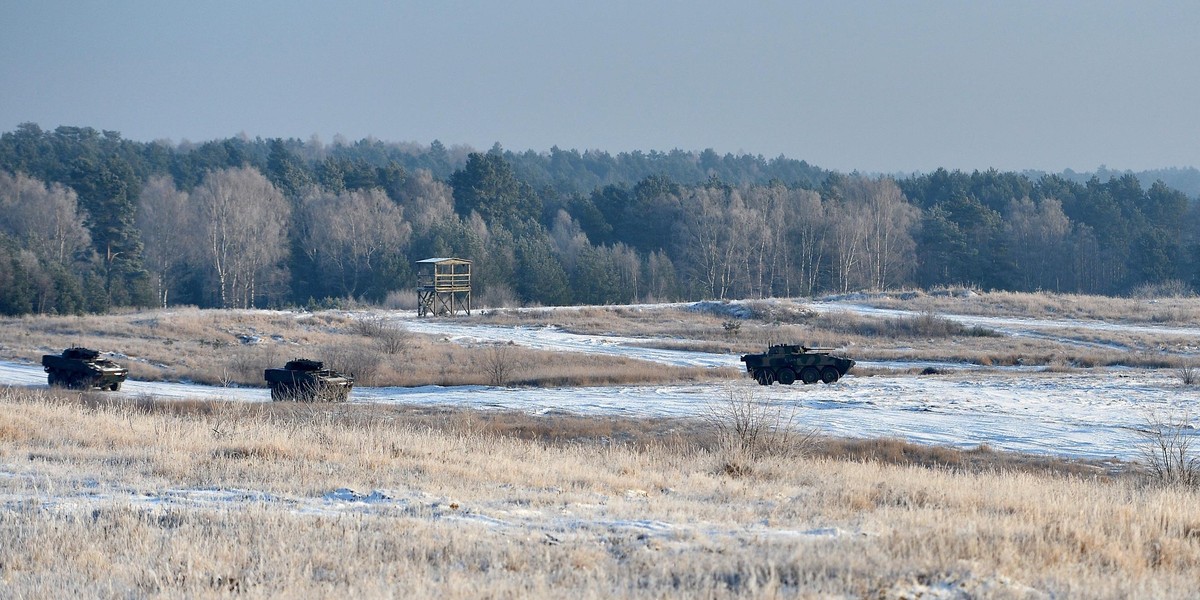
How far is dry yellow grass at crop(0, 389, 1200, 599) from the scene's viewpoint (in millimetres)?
6727

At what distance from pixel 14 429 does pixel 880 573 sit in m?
12.1

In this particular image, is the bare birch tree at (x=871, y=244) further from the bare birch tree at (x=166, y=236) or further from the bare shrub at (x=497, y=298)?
the bare birch tree at (x=166, y=236)

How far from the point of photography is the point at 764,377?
3400 centimetres

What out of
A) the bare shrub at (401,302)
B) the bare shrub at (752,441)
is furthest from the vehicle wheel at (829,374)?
the bare shrub at (401,302)

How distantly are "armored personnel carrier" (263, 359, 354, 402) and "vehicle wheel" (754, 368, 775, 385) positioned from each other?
12.8m

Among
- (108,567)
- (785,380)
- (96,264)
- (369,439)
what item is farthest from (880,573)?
(96,264)

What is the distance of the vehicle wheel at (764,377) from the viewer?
1331 inches

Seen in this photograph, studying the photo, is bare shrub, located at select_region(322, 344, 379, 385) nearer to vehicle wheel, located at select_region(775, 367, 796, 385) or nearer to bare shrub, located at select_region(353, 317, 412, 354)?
bare shrub, located at select_region(353, 317, 412, 354)

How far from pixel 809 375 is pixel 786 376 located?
2.42 feet

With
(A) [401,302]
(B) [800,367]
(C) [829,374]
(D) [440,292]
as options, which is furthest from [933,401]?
(A) [401,302]

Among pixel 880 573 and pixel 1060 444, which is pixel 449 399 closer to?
pixel 1060 444

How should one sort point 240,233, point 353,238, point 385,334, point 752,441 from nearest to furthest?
point 752,441
point 385,334
point 240,233
point 353,238

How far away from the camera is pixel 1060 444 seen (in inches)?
848

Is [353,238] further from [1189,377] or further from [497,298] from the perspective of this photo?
[1189,377]
